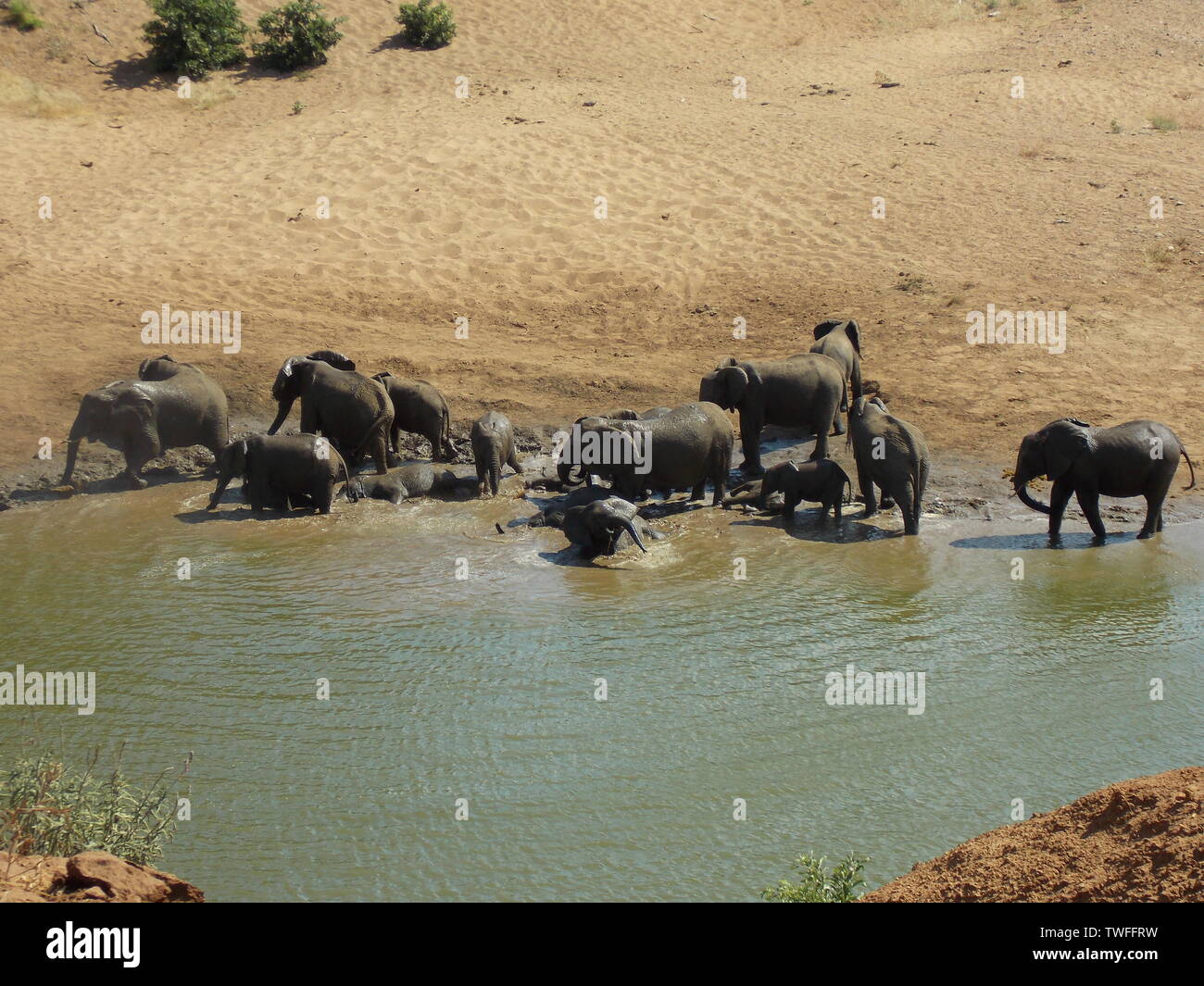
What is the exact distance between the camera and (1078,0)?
3328 cm

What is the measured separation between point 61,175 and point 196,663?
1617 cm

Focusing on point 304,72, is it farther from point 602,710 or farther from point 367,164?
point 602,710

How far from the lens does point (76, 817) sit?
5.86 meters

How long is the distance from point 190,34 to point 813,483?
20.4 metres

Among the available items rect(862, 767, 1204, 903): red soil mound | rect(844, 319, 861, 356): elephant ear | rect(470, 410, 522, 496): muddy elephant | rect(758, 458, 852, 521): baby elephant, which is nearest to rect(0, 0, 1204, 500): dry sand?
rect(844, 319, 861, 356): elephant ear

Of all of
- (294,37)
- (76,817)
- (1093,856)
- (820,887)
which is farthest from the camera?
(294,37)

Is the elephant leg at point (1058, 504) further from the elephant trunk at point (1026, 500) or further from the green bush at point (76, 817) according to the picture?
the green bush at point (76, 817)

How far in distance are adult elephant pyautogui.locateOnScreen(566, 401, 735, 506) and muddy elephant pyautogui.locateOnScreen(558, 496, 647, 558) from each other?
101 cm

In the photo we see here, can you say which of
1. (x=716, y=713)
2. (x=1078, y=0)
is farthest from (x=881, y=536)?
(x=1078, y=0)

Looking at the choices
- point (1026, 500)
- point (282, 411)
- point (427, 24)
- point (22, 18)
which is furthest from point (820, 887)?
point (22, 18)

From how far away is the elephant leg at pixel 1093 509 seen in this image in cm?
1184

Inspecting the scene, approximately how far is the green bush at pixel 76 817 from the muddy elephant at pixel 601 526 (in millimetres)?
5263

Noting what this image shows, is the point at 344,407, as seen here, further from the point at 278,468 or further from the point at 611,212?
the point at 611,212

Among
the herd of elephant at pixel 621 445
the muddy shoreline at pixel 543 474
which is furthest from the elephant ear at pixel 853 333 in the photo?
the muddy shoreline at pixel 543 474
